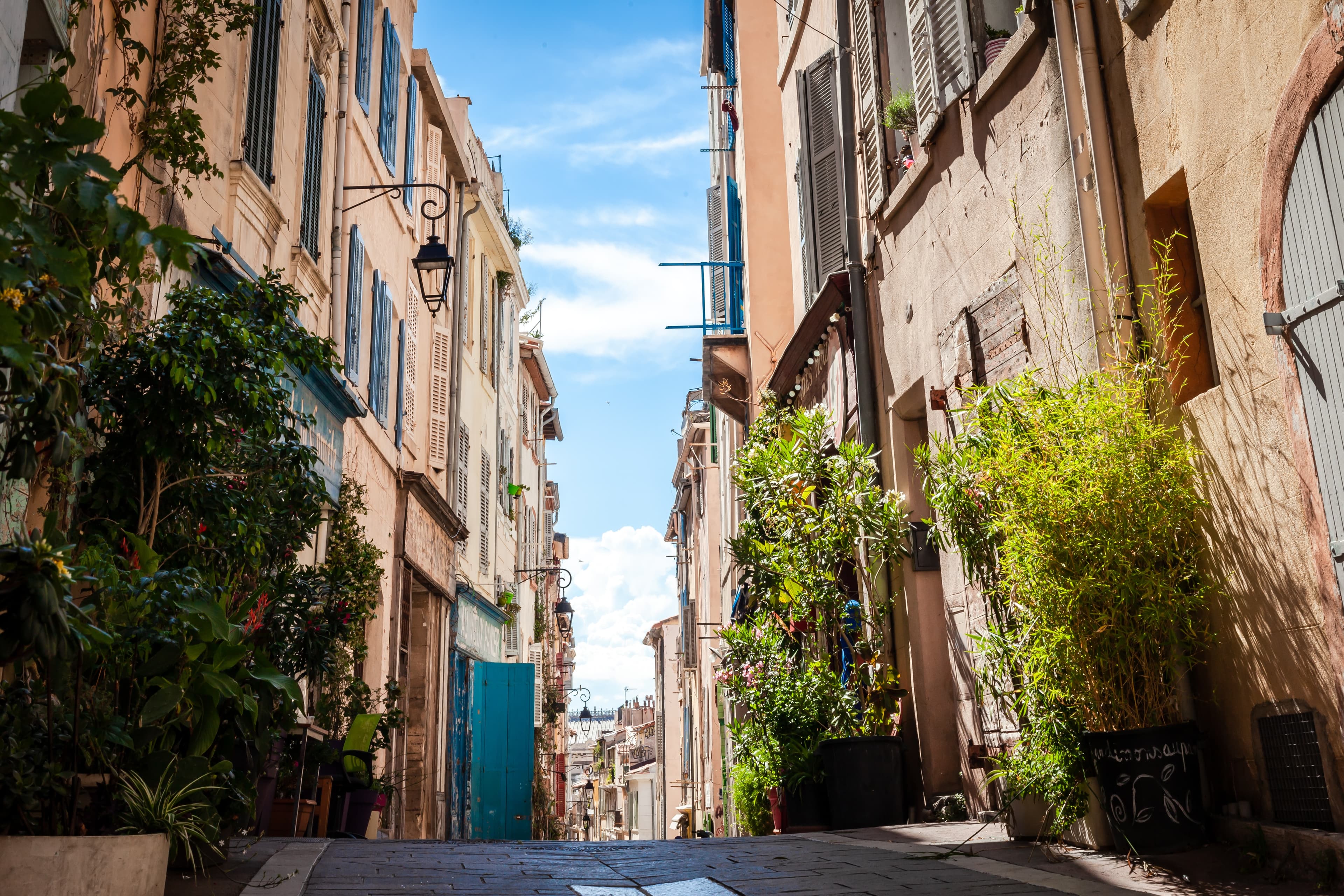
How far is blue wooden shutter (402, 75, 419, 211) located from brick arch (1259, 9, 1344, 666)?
12.1 meters

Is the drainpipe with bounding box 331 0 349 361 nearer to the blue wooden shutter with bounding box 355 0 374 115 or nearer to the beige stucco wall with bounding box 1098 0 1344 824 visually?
the blue wooden shutter with bounding box 355 0 374 115

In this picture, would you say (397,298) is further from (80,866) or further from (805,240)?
(80,866)

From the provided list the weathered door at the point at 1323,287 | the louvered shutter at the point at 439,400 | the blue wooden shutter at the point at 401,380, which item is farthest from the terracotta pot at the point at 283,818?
the louvered shutter at the point at 439,400

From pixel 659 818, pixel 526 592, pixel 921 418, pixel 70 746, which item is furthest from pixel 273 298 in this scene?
pixel 659 818

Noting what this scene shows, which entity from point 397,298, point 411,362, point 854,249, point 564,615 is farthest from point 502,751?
point 564,615

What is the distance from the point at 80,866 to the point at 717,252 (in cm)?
1920

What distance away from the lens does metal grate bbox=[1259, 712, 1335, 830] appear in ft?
15.9

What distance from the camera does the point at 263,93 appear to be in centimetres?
959

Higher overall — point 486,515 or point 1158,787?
point 486,515

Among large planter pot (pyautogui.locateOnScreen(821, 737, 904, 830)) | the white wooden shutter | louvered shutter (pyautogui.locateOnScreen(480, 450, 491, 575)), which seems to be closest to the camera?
large planter pot (pyautogui.locateOnScreen(821, 737, 904, 830))

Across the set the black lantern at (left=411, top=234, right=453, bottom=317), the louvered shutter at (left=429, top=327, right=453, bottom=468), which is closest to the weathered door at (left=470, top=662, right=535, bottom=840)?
the louvered shutter at (left=429, top=327, right=453, bottom=468)

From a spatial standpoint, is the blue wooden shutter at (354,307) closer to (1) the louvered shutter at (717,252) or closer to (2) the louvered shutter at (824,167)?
(2) the louvered shutter at (824,167)

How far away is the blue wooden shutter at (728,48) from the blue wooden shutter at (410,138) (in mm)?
5255

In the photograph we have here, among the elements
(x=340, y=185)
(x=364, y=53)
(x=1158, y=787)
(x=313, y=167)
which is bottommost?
(x=1158, y=787)
